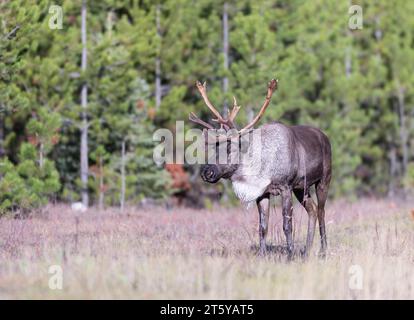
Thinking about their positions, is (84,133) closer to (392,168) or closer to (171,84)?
(171,84)

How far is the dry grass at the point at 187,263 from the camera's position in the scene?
25.6 feet

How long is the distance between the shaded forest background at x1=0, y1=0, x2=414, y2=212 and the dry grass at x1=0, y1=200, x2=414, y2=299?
4.20 meters

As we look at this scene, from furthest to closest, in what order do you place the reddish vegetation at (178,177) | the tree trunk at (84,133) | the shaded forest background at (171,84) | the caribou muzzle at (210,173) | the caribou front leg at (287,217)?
1. the reddish vegetation at (178,177)
2. the tree trunk at (84,133)
3. the shaded forest background at (171,84)
4. the caribou front leg at (287,217)
5. the caribou muzzle at (210,173)

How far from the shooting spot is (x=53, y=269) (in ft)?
27.6

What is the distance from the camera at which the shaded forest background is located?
59.6ft

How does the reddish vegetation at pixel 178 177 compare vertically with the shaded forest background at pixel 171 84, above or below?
below

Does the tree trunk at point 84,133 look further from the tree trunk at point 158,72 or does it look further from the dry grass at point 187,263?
the dry grass at point 187,263

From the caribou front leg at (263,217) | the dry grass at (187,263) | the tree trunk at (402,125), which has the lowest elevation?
the dry grass at (187,263)

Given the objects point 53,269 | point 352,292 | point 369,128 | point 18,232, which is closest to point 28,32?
point 18,232

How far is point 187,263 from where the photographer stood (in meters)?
8.64

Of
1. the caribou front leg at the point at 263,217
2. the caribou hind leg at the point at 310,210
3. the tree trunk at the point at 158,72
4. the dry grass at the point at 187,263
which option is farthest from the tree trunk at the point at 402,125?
the caribou front leg at the point at 263,217

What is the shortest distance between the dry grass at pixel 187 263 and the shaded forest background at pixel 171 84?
4196 millimetres
